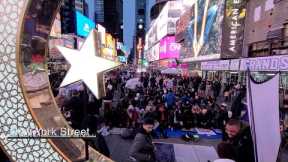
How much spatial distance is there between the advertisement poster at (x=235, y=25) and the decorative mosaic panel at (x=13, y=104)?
59.3ft

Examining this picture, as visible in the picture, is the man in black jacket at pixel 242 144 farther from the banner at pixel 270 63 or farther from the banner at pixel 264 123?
the banner at pixel 270 63

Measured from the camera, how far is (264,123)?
2.18 metres

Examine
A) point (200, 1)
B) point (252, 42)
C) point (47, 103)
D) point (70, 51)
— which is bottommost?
point (47, 103)

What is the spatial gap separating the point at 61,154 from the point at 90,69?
2.00ft

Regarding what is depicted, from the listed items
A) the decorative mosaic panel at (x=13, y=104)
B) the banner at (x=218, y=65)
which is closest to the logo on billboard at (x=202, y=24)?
the banner at (x=218, y=65)

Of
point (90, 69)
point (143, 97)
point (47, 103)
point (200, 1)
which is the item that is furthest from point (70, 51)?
point (200, 1)

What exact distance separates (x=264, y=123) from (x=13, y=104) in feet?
6.28

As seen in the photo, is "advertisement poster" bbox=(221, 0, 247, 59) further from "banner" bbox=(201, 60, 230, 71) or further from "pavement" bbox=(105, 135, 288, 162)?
"pavement" bbox=(105, 135, 288, 162)

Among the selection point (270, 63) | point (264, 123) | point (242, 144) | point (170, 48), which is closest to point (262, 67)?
point (270, 63)

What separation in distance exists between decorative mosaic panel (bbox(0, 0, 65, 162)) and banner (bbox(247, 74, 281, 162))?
4.99 ft

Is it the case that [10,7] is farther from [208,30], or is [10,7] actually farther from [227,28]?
[208,30]

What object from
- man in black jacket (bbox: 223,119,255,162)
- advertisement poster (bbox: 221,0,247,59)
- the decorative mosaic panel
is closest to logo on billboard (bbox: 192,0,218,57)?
advertisement poster (bbox: 221,0,247,59)

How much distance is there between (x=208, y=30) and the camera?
84.4 ft

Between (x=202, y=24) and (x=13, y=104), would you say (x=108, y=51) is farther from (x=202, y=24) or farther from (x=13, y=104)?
(x=202, y=24)
